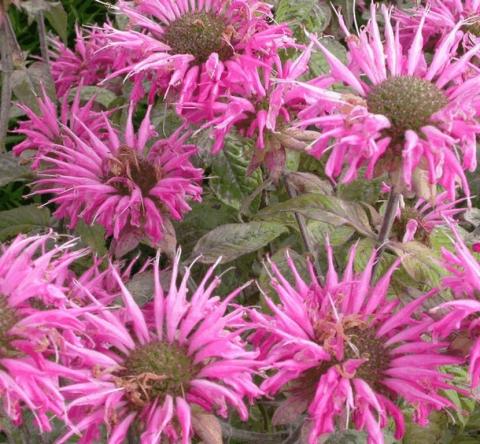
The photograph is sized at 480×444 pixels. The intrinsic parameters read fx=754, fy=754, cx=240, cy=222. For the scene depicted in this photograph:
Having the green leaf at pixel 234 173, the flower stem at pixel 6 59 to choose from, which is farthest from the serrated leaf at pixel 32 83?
the green leaf at pixel 234 173

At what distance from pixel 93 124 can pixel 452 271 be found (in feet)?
2.16

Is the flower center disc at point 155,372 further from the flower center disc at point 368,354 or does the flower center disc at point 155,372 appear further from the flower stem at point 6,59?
the flower stem at point 6,59

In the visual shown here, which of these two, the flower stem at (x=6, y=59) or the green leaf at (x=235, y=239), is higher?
the flower stem at (x=6, y=59)

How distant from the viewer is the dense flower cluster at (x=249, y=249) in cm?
78

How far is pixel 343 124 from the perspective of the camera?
0.82m

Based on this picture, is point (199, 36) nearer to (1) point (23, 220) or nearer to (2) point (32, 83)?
(2) point (32, 83)

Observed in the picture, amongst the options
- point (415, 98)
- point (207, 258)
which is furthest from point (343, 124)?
point (207, 258)

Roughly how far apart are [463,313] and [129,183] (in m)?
0.50

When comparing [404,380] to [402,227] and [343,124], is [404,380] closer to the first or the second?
[343,124]

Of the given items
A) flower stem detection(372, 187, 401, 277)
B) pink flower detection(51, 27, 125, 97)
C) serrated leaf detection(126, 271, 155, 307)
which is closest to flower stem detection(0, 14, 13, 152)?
pink flower detection(51, 27, 125, 97)

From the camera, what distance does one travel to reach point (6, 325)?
29.7 inches

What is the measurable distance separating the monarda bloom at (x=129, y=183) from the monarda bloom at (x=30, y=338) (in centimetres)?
23

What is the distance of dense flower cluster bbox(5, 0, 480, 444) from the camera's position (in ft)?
2.55

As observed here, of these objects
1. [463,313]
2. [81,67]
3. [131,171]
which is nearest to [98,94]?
[81,67]
